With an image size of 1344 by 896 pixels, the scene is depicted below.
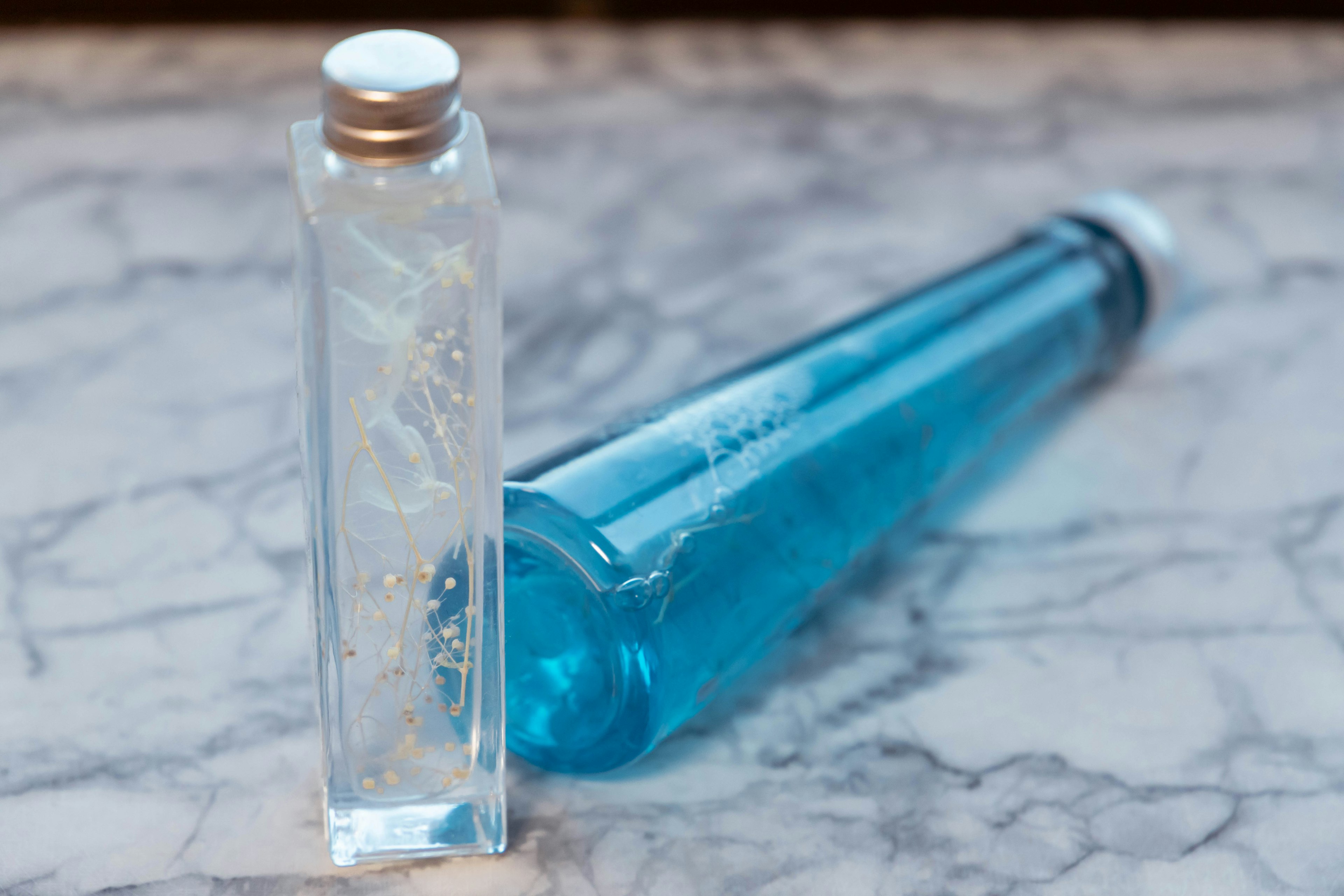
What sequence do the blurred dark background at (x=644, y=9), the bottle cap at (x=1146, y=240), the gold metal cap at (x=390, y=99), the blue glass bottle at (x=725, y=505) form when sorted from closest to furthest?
the gold metal cap at (x=390, y=99), the blue glass bottle at (x=725, y=505), the bottle cap at (x=1146, y=240), the blurred dark background at (x=644, y=9)

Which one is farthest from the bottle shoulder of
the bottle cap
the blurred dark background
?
the blurred dark background

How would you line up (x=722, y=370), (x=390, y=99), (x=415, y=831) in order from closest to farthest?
(x=390, y=99)
(x=415, y=831)
(x=722, y=370)

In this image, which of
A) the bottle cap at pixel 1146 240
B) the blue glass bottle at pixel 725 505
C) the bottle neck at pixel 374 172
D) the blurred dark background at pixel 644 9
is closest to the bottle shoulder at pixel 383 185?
the bottle neck at pixel 374 172

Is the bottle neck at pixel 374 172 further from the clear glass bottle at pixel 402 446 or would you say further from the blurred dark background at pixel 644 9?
the blurred dark background at pixel 644 9

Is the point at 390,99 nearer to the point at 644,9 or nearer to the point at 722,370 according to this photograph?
the point at 722,370

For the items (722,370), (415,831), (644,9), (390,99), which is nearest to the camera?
(390,99)

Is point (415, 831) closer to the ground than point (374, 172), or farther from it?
closer to the ground

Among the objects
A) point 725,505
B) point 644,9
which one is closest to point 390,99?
point 725,505

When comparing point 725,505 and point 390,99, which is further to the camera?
point 725,505
